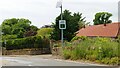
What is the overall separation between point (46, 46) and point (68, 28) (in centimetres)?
507

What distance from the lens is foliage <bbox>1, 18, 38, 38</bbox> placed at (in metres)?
89.7

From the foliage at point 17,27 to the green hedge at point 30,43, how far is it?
24212 mm

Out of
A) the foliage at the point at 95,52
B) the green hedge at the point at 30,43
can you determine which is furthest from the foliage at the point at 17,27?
the foliage at the point at 95,52

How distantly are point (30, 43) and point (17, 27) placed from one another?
118 feet

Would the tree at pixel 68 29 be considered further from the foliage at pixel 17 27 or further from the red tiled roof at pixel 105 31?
the foliage at pixel 17 27

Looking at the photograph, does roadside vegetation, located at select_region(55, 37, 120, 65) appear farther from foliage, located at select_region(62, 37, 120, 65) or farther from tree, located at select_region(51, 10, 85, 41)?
tree, located at select_region(51, 10, 85, 41)

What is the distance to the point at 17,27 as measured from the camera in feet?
306

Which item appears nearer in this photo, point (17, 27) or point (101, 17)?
point (17, 27)

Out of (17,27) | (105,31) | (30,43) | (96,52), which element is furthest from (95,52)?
(17,27)

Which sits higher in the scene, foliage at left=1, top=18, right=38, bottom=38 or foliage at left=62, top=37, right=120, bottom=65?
foliage at left=1, top=18, right=38, bottom=38

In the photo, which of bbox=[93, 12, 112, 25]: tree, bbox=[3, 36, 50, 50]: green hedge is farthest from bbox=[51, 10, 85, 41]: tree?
bbox=[93, 12, 112, 25]: tree

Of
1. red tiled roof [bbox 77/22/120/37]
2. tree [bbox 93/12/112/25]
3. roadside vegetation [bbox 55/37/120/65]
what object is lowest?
roadside vegetation [bbox 55/37/120/65]

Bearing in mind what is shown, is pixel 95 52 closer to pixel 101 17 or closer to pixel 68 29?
pixel 68 29

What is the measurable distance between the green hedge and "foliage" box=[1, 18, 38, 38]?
2421 cm
